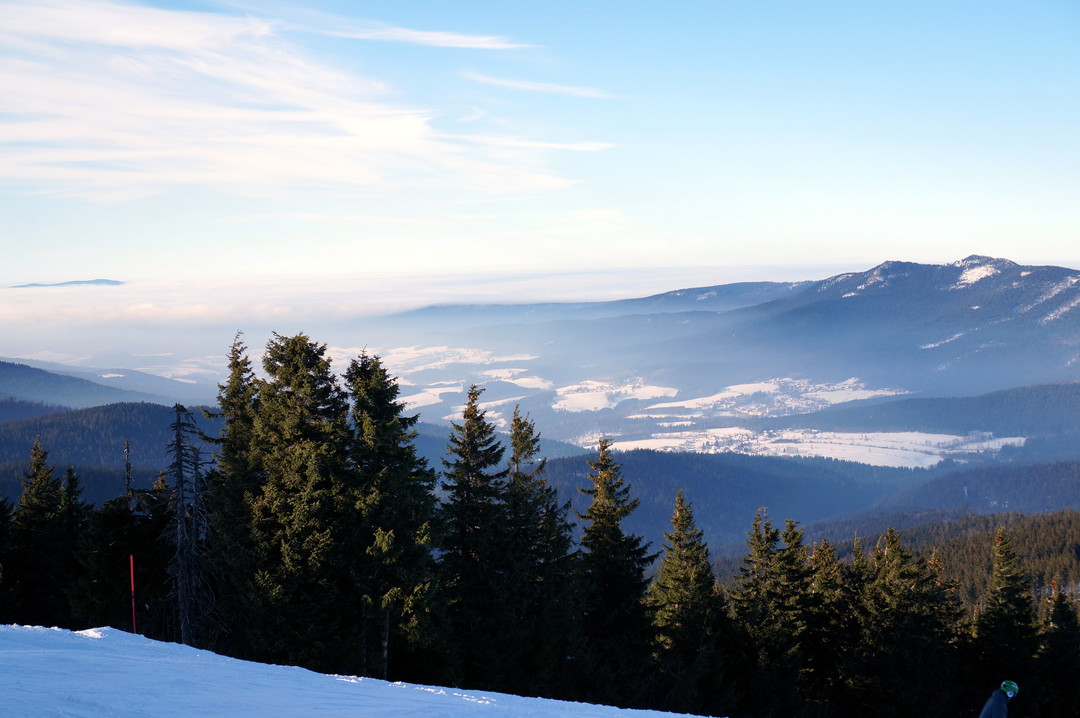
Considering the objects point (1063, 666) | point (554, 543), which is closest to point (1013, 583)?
point (1063, 666)

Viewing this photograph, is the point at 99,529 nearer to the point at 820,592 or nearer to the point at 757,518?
the point at 757,518

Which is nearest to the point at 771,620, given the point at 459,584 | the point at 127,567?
the point at 459,584

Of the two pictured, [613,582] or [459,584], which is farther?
[613,582]

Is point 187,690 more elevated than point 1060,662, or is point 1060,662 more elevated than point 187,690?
point 187,690

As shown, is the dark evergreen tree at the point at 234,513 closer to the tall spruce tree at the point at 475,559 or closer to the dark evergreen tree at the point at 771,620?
the tall spruce tree at the point at 475,559

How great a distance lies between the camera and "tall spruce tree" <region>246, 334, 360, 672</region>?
77.9 feet

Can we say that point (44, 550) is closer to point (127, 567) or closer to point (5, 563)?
point (5, 563)

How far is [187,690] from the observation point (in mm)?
14273

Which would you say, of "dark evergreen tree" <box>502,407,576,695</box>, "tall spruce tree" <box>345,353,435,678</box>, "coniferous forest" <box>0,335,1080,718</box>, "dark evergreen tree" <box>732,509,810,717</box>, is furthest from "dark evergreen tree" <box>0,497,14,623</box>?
"dark evergreen tree" <box>732,509,810,717</box>

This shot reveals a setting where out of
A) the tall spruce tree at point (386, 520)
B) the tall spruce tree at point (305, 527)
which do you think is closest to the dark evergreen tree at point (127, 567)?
the tall spruce tree at point (305, 527)

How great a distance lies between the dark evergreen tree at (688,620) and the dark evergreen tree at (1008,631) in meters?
17.3

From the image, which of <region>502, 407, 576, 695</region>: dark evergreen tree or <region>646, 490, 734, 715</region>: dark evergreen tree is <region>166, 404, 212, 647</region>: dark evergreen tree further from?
<region>646, 490, 734, 715</region>: dark evergreen tree

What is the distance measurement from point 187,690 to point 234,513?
526 inches

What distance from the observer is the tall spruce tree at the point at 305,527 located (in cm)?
2373
